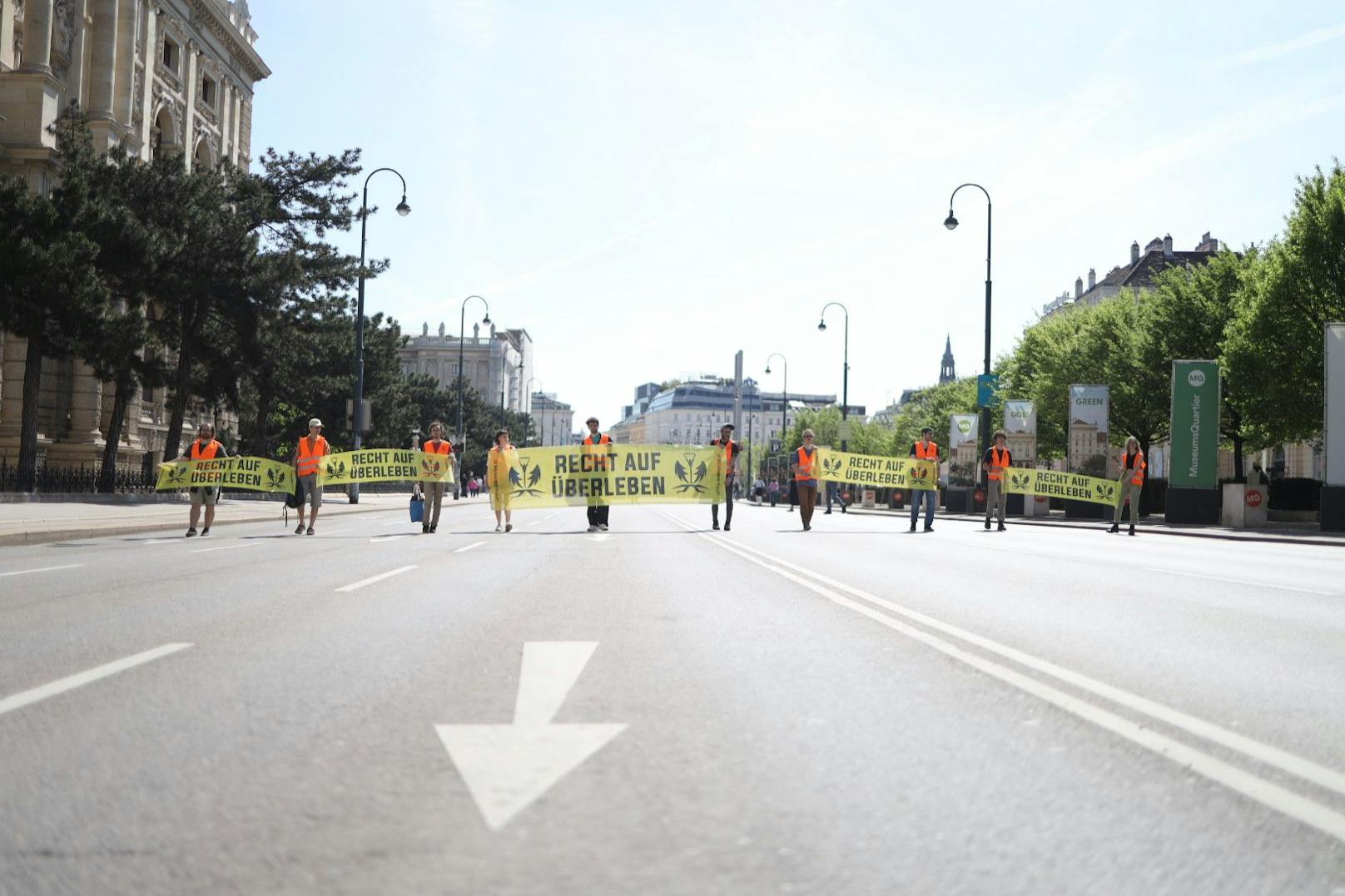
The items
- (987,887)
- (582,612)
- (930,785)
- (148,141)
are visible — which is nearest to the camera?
(987,887)

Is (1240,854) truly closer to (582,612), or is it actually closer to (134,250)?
(582,612)

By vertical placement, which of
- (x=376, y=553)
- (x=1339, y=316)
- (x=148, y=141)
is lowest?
(x=376, y=553)

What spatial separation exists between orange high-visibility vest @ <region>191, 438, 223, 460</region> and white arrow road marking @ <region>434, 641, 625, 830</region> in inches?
625

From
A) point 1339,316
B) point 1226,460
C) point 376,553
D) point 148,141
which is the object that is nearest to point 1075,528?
point 1339,316

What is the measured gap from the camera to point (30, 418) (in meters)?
35.2

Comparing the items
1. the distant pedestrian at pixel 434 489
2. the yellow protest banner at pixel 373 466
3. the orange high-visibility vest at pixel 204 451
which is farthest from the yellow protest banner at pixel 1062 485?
the orange high-visibility vest at pixel 204 451

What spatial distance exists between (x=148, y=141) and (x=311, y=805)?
5635 cm

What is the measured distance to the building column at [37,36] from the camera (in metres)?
43.9

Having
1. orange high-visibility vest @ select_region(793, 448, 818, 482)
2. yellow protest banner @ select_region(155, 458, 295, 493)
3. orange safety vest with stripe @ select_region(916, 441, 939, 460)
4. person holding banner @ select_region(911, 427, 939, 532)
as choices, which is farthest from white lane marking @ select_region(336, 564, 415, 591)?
orange safety vest with stripe @ select_region(916, 441, 939, 460)

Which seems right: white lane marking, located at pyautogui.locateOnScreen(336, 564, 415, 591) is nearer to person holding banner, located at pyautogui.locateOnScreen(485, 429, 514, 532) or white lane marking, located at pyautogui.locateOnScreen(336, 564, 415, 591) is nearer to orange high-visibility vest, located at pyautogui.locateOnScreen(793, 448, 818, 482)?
person holding banner, located at pyautogui.locateOnScreen(485, 429, 514, 532)

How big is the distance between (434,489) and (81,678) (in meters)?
16.5

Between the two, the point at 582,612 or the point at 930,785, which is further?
the point at 582,612

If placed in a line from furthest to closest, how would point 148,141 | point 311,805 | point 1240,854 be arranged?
1. point 148,141
2. point 311,805
3. point 1240,854

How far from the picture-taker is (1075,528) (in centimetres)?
3042
